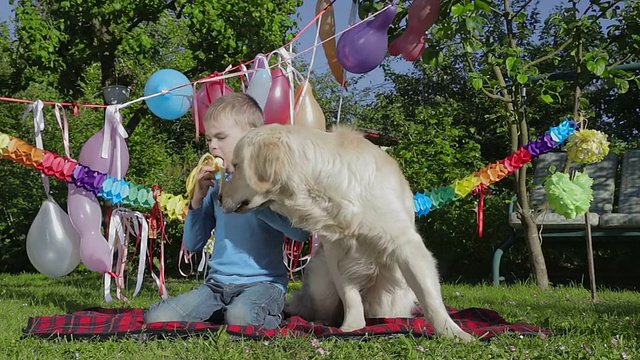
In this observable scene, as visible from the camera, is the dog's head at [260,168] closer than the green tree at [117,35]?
Yes

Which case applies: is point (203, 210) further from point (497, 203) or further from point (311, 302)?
point (497, 203)

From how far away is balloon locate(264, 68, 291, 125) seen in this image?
4578mm

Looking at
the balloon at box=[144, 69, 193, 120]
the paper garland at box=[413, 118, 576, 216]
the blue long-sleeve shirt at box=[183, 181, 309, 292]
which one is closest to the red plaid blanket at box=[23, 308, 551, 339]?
the blue long-sleeve shirt at box=[183, 181, 309, 292]

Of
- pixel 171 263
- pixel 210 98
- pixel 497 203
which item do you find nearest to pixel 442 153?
pixel 497 203

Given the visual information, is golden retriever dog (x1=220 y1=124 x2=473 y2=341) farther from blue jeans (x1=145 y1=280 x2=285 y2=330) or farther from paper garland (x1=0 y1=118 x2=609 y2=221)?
paper garland (x1=0 y1=118 x2=609 y2=221)

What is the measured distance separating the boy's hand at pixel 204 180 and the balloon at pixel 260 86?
130 cm

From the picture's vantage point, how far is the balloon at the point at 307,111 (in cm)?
466

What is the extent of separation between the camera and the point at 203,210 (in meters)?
3.70

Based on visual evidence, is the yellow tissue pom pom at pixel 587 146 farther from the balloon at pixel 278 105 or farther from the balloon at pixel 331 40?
the balloon at pixel 278 105

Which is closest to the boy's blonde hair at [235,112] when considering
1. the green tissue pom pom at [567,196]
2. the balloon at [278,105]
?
the balloon at [278,105]

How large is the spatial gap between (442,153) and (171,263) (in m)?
4.23

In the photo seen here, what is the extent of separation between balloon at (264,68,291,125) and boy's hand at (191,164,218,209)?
1164 mm

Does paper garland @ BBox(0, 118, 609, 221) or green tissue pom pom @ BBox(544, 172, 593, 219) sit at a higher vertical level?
paper garland @ BBox(0, 118, 609, 221)

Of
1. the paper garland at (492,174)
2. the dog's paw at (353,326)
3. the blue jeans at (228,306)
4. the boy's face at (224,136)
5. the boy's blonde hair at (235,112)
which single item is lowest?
the dog's paw at (353,326)
